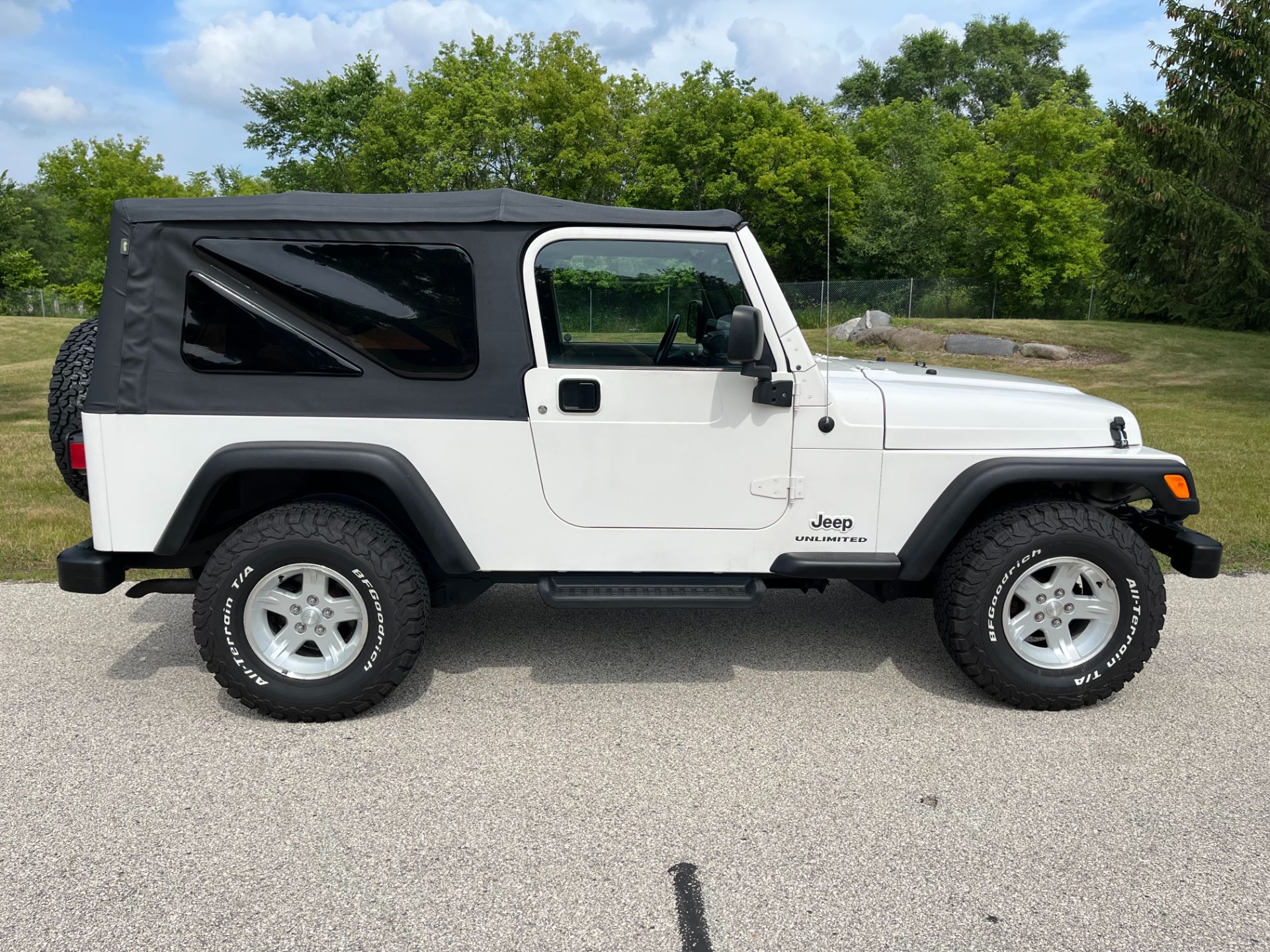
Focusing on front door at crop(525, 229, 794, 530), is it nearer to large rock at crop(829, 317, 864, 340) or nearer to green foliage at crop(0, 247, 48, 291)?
large rock at crop(829, 317, 864, 340)

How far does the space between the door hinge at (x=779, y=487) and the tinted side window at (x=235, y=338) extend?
5.68ft

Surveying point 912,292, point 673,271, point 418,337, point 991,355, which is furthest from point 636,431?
point 912,292

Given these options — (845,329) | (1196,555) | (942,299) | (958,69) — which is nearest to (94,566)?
(1196,555)

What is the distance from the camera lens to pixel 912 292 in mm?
30188

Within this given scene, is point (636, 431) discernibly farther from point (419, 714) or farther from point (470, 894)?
point (470, 894)

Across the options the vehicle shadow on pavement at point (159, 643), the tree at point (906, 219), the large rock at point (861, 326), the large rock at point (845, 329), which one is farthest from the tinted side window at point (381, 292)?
the tree at point (906, 219)

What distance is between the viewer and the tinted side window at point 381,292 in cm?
358

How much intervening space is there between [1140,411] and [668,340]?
12583 millimetres

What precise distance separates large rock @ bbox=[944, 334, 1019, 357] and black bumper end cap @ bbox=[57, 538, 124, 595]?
68.3 feet

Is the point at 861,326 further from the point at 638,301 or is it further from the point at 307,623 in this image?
the point at 307,623

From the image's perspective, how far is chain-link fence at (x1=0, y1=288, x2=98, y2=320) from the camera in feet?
152

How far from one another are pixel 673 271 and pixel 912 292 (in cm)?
2823

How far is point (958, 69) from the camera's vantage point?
68.7 meters

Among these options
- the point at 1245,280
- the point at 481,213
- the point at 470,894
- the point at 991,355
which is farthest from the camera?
the point at 1245,280
